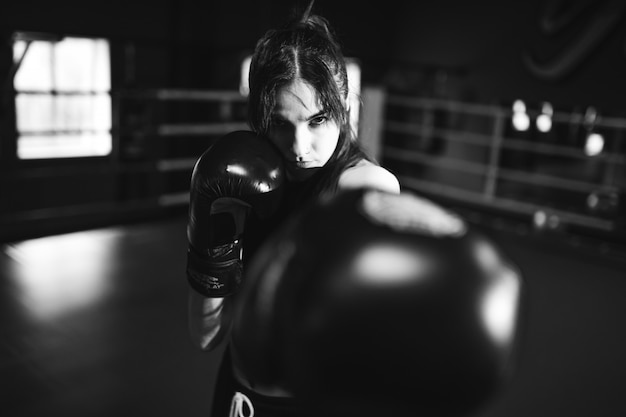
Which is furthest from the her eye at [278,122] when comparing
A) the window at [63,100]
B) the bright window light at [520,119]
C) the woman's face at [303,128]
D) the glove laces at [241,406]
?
the bright window light at [520,119]

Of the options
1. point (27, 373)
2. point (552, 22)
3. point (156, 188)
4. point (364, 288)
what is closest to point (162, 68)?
point (156, 188)

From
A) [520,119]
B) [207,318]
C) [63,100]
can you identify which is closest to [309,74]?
[207,318]

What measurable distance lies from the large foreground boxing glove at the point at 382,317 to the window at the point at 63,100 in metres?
4.20

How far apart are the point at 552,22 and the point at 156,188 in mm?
3695

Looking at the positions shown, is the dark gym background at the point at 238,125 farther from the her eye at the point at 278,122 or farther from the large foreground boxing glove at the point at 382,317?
the large foreground boxing glove at the point at 382,317

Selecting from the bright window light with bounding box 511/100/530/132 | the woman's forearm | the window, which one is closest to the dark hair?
the woman's forearm

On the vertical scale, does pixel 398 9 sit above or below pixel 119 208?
above

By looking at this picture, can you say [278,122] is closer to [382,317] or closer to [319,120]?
[319,120]

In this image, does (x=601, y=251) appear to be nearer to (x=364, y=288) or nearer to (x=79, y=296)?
(x=79, y=296)

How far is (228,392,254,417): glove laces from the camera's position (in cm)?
89

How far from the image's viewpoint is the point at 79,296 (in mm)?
2711

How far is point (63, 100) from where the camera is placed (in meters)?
4.78

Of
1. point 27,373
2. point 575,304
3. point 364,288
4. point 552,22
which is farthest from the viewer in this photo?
point 552,22

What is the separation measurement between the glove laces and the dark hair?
14.1 inches
